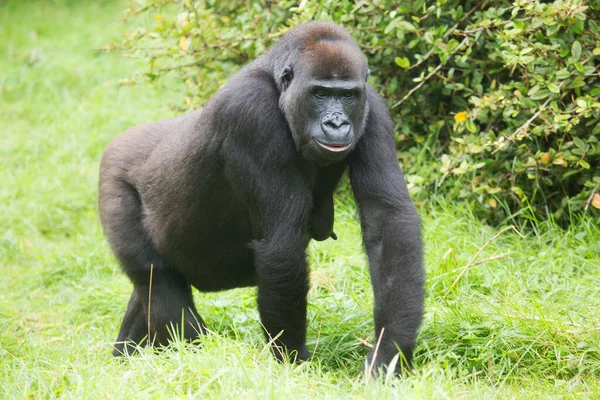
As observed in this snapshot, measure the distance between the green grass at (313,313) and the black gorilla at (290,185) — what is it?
31 cm

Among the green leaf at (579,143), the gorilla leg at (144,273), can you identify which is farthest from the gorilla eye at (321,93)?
the green leaf at (579,143)

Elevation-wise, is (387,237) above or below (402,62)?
below

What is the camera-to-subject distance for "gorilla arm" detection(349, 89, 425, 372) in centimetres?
380

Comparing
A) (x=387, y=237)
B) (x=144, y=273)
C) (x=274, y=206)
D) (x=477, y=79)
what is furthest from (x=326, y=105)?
(x=477, y=79)

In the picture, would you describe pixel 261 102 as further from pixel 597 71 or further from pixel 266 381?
pixel 597 71

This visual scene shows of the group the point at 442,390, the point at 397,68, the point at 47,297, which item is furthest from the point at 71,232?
the point at 442,390

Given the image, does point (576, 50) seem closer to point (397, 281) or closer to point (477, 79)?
point (477, 79)

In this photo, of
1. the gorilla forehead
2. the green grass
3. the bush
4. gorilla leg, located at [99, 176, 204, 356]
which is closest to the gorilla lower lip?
the gorilla forehead

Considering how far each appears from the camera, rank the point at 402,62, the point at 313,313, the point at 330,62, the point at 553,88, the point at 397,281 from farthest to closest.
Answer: the point at 402,62 → the point at 553,88 → the point at 313,313 → the point at 330,62 → the point at 397,281

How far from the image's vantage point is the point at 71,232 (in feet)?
25.2

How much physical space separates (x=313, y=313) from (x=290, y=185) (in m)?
1.20

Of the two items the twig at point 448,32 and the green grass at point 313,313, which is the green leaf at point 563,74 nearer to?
the twig at point 448,32

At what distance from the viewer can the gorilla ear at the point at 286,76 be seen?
4.16m

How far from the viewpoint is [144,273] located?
4.85m
